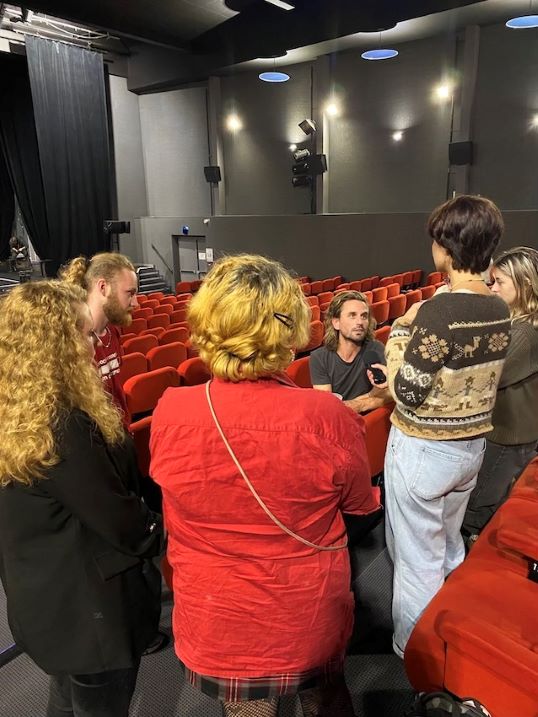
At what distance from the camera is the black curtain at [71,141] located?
11734 mm

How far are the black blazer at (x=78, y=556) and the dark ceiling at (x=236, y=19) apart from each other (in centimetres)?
1008

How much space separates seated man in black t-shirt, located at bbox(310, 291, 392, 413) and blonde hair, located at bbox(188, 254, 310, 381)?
1710 mm

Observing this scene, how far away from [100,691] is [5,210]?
53.3 feet

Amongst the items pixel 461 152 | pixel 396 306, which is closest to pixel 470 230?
pixel 396 306

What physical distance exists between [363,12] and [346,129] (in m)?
2.63

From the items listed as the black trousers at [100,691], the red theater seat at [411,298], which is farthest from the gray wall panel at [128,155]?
the black trousers at [100,691]

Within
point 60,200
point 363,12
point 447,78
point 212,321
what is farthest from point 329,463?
point 60,200

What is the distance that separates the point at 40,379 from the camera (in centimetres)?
102

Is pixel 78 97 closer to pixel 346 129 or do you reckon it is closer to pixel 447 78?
pixel 346 129

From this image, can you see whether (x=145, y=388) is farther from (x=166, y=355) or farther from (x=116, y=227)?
(x=116, y=227)

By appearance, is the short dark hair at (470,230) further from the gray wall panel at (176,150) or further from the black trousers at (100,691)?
the gray wall panel at (176,150)

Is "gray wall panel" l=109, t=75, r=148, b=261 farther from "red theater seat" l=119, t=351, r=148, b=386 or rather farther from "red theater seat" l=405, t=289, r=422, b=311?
"red theater seat" l=119, t=351, r=148, b=386

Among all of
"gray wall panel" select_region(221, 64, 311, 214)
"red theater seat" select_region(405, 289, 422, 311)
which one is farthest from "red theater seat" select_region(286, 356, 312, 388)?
"gray wall panel" select_region(221, 64, 311, 214)

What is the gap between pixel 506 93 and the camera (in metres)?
9.52
